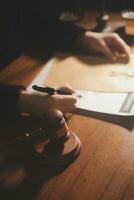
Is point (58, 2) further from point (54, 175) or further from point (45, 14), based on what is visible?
point (54, 175)

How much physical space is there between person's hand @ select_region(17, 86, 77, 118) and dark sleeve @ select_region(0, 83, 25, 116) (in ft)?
0.05

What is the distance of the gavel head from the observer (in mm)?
853

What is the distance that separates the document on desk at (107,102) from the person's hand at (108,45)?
0.29 meters

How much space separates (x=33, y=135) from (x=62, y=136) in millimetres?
96

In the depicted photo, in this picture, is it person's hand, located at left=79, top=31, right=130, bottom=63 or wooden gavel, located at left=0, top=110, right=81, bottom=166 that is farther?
person's hand, located at left=79, top=31, right=130, bottom=63

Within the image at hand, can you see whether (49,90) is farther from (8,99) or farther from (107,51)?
(107,51)

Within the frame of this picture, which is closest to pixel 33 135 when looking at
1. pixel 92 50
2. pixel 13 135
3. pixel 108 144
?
pixel 13 135

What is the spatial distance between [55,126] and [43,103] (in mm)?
215

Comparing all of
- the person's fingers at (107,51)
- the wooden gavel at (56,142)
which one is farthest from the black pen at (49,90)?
the person's fingers at (107,51)

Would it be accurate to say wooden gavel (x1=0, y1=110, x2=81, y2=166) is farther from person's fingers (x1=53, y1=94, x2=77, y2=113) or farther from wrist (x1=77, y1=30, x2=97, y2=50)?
wrist (x1=77, y1=30, x2=97, y2=50)

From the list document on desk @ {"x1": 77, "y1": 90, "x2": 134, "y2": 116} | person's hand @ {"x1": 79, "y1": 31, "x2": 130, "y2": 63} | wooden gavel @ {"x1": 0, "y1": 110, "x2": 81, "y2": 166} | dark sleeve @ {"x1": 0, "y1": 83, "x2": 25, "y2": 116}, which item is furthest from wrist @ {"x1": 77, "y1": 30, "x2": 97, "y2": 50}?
wooden gavel @ {"x1": 0, "y1": 110, "x2": 81, "y2": 166}

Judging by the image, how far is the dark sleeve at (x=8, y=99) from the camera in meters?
1.05

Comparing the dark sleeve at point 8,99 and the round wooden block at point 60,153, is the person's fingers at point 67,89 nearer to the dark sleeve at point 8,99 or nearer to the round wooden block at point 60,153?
the dark sleeve at point 8,99

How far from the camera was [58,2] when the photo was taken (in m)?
2.06
